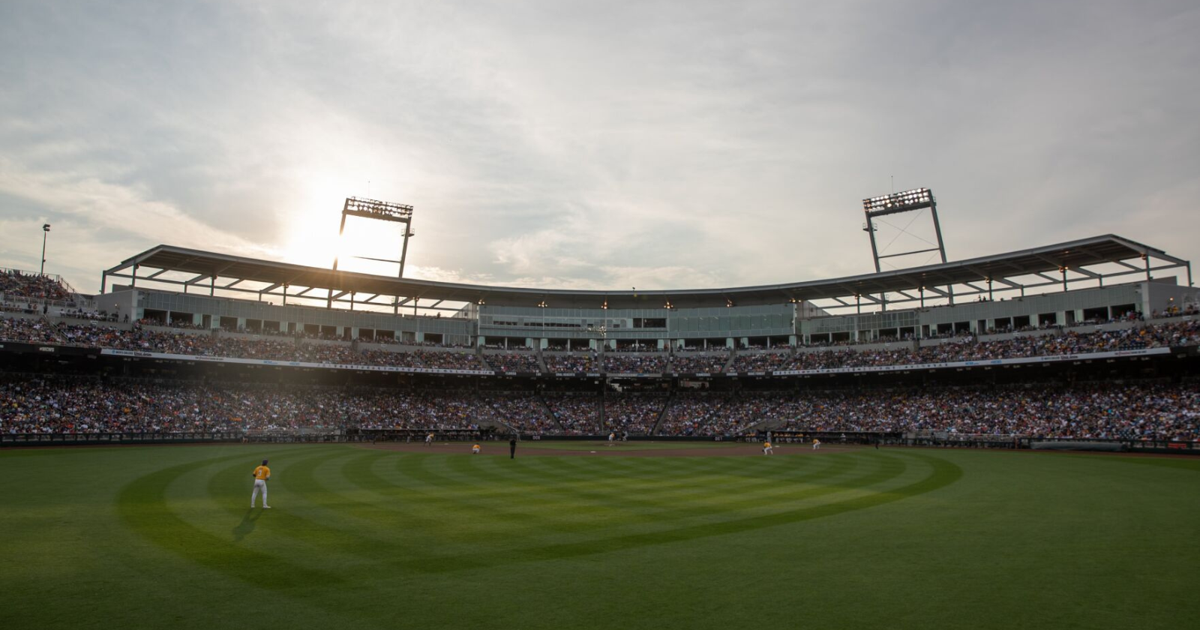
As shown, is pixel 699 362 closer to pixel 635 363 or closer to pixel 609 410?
pixel 635 363

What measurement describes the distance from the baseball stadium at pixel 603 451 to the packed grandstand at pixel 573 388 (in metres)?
0.36

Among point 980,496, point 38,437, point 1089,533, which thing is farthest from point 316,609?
point 38,437

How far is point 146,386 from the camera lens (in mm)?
56875

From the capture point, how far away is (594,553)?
45.8 ft

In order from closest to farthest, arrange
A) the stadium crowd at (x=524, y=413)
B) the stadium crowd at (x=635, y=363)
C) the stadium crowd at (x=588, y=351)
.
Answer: the stadium crowd at (x=588, y=351), the stadium crowd at (x=524, y=413), the stadium crowd at (x=635, y=363)

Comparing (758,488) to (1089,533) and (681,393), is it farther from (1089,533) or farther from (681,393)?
(681,393)

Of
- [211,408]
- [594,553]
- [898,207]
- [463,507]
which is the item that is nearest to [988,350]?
[898,207]

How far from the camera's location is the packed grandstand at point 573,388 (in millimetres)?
49281

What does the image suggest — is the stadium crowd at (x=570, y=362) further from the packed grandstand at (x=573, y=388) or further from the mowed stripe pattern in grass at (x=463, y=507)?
the mowed stripe pattern in grass at (x=463, y=507)

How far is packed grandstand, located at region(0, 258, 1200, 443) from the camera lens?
162 ft

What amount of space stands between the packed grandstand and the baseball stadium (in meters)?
0.36

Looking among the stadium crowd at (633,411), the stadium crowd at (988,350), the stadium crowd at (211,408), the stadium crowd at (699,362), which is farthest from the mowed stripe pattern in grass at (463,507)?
the stadium crowd at (699,362)

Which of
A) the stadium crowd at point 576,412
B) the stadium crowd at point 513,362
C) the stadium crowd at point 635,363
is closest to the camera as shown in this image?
the stadium crowd at point 576,412

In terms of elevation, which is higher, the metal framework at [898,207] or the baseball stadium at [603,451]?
the metal framework at [898,207]
